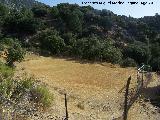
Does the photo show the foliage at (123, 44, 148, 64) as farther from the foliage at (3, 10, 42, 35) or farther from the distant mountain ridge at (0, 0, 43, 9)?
the distant mountain ridge at (0, 0, 43, 9)

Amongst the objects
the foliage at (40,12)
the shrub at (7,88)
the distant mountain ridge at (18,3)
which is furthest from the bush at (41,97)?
the distant mountain ridge at (18,3)

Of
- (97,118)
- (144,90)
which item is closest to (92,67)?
(144,90)

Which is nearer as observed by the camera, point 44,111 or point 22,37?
point 44,111

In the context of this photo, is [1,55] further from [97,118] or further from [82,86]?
[97,118]

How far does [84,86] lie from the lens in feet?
70.8

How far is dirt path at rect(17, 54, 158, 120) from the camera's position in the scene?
17.1 metres

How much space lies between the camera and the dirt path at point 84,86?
17141 mm

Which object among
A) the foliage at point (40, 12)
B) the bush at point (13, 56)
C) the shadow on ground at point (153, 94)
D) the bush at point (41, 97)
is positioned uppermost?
the foliage at point (40, 12)

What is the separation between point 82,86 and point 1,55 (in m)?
9.39

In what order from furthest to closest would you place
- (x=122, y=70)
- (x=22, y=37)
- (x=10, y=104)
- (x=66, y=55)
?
1. (x=22, y=37)
2. (x=66, y=55)
3. (x=122, y=70)
4. (x=10, y=104)

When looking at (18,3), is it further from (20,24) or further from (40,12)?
(20,24)

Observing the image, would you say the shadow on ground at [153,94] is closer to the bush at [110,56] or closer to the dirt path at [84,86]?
the dirt path at [84,86]

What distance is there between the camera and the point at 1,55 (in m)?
28.7

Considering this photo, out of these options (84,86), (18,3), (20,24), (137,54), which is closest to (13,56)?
(84,86)
